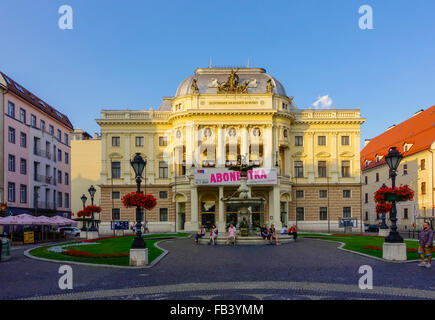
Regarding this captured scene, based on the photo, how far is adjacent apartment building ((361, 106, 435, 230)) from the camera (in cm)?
5888

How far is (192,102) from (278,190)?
51.6 feet

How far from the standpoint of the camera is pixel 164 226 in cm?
5844

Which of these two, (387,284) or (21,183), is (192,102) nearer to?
(21,183)

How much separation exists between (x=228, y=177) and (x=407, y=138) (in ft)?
104

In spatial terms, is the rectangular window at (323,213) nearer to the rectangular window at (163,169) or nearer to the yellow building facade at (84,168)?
the rectangular window at (163,169)

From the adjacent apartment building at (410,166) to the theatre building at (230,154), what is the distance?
8.38 m

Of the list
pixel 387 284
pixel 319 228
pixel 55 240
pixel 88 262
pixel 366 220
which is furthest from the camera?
pixel 366 220

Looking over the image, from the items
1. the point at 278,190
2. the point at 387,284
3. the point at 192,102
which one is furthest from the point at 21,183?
the point at 387,284

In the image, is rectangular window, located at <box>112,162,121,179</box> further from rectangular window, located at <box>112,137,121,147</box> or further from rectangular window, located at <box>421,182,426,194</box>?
rectangular window, located at <box>421,182,426,194</box>

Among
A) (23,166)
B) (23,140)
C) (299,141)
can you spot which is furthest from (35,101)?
(299,141)

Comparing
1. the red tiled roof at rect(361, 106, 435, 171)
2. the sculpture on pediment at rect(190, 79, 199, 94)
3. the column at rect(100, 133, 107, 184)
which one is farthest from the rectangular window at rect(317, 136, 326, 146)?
the column at rect(100, 133, 107, 184)

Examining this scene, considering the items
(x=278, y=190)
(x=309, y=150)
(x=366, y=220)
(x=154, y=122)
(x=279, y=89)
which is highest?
(x=279, y=89)

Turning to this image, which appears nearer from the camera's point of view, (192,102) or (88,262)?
(88,262)

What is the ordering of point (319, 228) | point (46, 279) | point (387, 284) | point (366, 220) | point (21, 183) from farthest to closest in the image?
1. point (366, 220)
2. point (319, 228)
3. point (21, 183)
4. point (46, 279)
5. point (387, 284)
